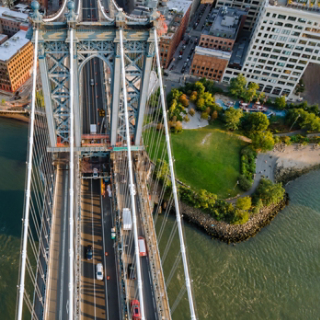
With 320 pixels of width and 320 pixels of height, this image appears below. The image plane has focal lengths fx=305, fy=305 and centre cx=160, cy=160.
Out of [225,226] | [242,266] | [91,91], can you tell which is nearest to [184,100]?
[91,91]

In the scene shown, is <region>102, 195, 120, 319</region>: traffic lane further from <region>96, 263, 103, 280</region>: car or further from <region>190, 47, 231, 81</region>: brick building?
<region>190, 47, 231, 81</region>: brick building

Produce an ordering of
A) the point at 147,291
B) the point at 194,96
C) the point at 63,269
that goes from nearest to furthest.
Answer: the point at 147,291 → the point at 63,269 → the point at 194,96

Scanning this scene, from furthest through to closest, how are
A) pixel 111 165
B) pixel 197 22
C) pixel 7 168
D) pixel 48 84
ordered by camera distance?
pixel 197 22
pixel 7 168
pixel 111 165
pixel 48 84

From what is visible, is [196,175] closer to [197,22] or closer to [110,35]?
[110,35]

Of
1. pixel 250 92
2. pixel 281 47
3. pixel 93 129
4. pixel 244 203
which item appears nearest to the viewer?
→ pixel 93 129

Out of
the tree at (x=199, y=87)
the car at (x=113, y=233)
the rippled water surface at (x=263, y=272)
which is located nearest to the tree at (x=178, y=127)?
the tree at (x=199, y=87)

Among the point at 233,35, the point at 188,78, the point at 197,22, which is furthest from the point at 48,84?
the point at 197,22

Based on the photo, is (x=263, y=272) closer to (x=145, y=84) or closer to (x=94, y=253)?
(x=94, y=253)
